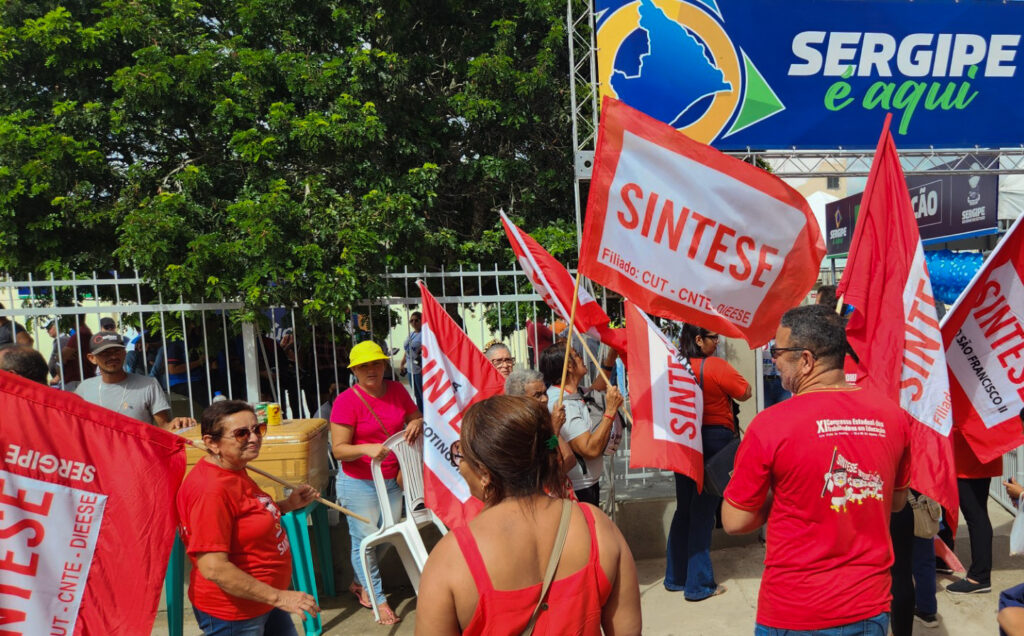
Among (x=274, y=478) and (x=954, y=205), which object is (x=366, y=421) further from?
(x=954, y=205)

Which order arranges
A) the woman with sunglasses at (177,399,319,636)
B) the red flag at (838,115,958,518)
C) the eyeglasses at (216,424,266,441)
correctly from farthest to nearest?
the red flag at (838,115,958,518) < the eyeglasses at (216,424,266,441) < the woman with sunglasses at (177,399,319,636)

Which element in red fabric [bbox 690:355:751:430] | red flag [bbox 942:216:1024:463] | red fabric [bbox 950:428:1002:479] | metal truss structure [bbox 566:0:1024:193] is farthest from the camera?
metal truss structure [bbox 566:0:1024:193]

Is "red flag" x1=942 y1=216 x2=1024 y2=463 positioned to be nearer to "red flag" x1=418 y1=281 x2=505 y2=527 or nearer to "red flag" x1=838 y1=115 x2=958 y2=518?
"red flag" x1=838 y1=115 x2=958 y2=518

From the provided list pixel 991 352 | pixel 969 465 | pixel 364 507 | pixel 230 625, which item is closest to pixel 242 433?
pixel 230 625

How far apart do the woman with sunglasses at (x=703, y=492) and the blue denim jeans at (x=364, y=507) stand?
1.83 metres

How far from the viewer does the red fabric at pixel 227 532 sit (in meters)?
3.00

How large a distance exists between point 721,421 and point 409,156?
4826mm

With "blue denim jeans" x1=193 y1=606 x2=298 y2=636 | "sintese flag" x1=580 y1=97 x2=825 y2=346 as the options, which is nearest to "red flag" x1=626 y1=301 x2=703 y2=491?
"sintese flag" x1=580 y1=97 x2=825 y2=346

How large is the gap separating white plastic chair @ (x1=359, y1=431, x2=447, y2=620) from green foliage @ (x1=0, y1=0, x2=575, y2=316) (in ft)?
7.74

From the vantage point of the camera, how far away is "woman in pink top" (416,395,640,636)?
5.99ft

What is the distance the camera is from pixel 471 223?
30.0ft

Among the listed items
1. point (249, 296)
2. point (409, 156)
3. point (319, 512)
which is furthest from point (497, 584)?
point (409, 156)

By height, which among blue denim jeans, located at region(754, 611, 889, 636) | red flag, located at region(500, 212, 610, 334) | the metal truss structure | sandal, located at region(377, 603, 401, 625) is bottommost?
sandal, located at region(377, 603, 401, 625)

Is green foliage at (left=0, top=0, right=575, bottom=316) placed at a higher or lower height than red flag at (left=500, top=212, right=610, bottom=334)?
higher
